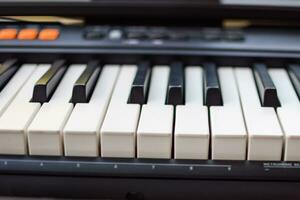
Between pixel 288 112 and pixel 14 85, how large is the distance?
0.45 m

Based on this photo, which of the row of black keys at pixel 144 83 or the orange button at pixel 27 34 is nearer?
the row of black keys at pixel 144 83

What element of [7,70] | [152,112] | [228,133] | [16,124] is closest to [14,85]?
[7,70]

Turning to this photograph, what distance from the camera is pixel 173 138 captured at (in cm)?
74

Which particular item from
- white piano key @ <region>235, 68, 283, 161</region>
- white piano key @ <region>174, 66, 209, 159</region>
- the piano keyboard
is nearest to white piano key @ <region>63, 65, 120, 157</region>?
the piano keyboard

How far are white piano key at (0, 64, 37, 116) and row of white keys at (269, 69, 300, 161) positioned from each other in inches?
16.5

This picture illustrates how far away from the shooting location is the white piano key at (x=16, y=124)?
0.75 meters

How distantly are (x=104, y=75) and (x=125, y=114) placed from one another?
0.56 feet

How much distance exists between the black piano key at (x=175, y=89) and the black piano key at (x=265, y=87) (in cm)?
13

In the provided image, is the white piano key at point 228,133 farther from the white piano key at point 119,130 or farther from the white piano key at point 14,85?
the white piano key at point 14,85

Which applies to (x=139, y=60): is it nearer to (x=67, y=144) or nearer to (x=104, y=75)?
(x=104, y=75)

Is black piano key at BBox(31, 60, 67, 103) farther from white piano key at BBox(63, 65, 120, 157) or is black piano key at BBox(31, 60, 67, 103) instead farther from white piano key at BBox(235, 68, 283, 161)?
white piano key at BBox(235, 68, 283, 161)

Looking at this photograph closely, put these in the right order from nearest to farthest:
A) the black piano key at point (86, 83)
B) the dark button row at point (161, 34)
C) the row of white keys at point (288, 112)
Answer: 1. the row of white keys at point (288, 112)
2. the black piano key at point (86, 83)
3. the dark button row at point (161, 34)

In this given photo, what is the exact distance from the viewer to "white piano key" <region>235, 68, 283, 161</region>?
725 millimetres

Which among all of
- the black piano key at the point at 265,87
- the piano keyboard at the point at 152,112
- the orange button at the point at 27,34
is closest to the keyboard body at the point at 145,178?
the piano keyboard at the point at 152,112
